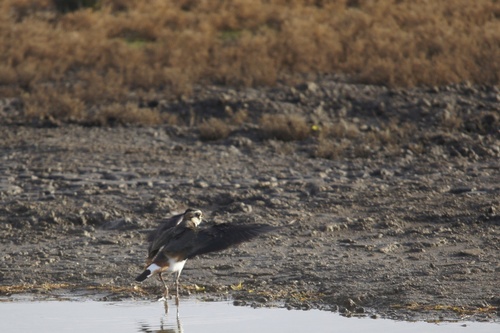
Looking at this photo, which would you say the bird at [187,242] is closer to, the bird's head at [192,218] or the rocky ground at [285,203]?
the bird's head at [192,218]

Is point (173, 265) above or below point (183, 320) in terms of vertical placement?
above

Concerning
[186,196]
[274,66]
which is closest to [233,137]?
[186,196]

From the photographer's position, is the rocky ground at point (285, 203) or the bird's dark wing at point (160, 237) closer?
the bird's dark wing at point (160, 237)

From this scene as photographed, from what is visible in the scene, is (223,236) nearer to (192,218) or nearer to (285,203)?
(192,218)

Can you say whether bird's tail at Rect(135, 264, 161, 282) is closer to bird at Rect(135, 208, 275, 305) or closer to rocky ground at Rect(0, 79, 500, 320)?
bird at Rect(135, 208, 275, 305)

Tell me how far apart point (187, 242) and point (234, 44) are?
13.5 metres

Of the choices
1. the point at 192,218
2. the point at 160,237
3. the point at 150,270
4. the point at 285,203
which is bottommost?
the point at 285,203

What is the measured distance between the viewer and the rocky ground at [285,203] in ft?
29.2

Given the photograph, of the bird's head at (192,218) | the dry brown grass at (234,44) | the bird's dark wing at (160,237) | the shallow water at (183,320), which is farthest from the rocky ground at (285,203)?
the dry brown grass at (234,44)

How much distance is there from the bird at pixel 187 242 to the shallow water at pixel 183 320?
0.28 metres

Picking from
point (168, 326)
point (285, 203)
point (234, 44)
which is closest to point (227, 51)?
point (234, 44)

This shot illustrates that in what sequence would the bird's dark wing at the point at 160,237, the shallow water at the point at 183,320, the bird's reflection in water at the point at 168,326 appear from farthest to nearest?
1. the bird's dark wing at the point at 160,237
2. the bird's reflection in water at the point at 168,326
3. the shallow water at the point at 183,320

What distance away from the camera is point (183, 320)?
26.7 ft

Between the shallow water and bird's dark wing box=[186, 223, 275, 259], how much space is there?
45cm
